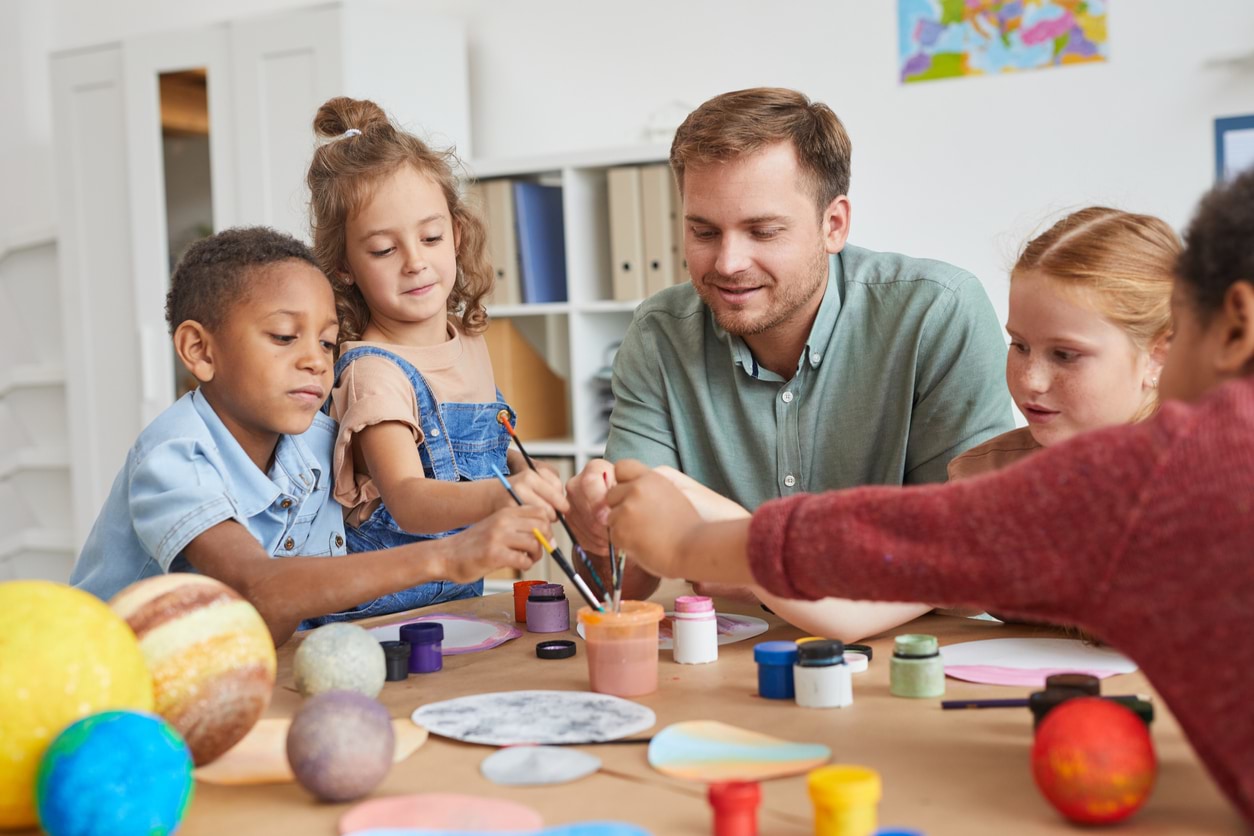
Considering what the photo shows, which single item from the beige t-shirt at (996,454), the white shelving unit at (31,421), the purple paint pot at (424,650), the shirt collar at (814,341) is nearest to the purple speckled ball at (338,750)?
the purple paint pot at (424,650)

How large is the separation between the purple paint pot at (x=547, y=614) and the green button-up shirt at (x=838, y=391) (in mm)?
483

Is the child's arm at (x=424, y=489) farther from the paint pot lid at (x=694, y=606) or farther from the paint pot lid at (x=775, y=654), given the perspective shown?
the paint pot lid at (x=775, y=654)

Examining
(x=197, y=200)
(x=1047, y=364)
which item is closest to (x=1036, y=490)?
(x=1047, y=364)

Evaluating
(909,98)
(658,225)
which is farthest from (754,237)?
(909,98)

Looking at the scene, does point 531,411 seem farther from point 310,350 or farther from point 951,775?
point 951,775

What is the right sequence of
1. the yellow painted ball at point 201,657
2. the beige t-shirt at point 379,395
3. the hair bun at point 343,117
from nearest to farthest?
1. the yellow painted ball at point 201,657
2. the beige t-shirt at point 379,395
3. the hair bun at point 343,117

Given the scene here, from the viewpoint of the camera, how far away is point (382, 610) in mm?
1759

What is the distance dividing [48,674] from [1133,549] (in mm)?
754

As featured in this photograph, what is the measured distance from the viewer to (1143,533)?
0.77m

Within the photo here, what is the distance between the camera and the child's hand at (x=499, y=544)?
1.35 m

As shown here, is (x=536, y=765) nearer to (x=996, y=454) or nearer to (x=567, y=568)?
(x=567, y=568)

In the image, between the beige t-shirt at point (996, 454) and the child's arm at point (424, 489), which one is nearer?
the child's arm at point (424, 489)

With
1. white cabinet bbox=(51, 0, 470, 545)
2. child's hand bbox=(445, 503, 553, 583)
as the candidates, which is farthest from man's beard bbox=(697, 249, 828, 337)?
white cabinet bbox=(51, 0, 470, 545)

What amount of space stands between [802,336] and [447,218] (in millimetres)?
608
